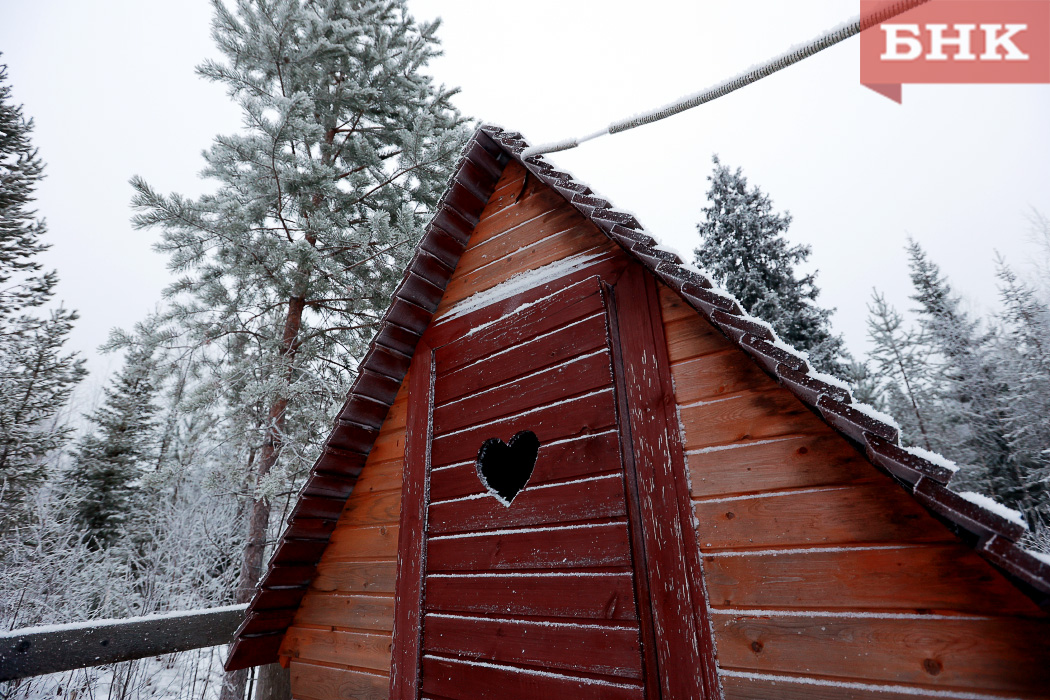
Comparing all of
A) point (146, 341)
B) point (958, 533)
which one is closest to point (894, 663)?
point (958, 533)

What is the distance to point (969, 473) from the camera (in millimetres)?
18984

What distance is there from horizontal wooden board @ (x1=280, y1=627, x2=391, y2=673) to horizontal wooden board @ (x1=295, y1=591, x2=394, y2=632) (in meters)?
0.06

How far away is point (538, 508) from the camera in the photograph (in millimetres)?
2506

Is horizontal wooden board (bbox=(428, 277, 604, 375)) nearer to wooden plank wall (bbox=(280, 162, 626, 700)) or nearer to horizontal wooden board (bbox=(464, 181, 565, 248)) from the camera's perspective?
wooden plank wall (bbox=(280, 162, 626, 700))

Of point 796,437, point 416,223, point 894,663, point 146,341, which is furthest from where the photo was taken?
point 416,223

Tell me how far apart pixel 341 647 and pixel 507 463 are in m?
1.72

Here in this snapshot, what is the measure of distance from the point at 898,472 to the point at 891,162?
736ft

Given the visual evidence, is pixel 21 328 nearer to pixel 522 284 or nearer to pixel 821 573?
pixel 522 284

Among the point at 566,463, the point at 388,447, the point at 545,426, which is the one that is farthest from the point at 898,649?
the point at 388,447

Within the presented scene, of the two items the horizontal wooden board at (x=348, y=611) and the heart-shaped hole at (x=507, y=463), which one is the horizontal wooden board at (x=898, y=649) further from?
the horizontal wooden board at (x=348, y=611)

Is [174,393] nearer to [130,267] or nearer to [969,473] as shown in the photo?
[969,473]

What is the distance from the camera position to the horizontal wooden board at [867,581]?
55.6 inches

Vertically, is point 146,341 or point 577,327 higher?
point 146,341

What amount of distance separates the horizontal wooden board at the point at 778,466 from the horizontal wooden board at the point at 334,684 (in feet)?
7.68
